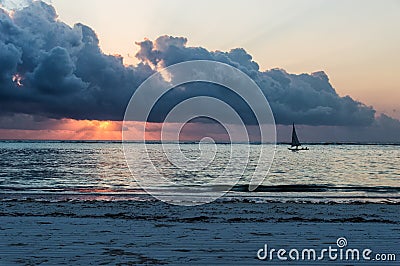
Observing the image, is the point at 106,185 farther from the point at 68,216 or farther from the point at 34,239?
the point at 34,239

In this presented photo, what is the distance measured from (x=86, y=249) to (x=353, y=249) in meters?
5.72

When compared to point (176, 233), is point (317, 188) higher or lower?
lower

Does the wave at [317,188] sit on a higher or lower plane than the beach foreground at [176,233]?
lower

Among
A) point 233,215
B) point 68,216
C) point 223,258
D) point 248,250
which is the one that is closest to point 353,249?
point 248,250

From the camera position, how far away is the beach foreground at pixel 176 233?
8.84m

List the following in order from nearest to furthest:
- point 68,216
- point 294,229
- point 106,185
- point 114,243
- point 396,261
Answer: point 396,261 < point 114,243 < point 294,229 < point 68,216 < point 106,185

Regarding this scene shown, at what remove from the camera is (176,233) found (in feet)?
37.7

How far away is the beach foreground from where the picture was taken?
29.0ft

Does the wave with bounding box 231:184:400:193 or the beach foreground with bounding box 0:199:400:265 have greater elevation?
the beach foreground with bounding box 0:199:400:265

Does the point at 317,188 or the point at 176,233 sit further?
the point at 317,188

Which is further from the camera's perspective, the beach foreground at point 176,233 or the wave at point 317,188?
the wave at point 317,188

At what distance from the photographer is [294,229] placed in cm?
1218

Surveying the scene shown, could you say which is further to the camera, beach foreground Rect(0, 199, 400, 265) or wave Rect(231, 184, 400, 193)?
wave Rect(231, 184, 400, 193)

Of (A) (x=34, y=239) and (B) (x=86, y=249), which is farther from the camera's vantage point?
(A) (x=34, y=239)
